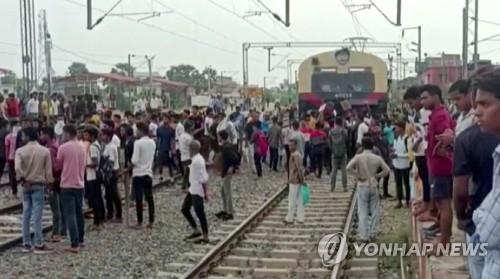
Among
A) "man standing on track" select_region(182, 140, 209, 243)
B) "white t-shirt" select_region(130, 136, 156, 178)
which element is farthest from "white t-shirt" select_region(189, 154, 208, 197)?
"white t-shirt" select_region(130, 136, 156, 178)

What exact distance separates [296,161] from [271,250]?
2.75m

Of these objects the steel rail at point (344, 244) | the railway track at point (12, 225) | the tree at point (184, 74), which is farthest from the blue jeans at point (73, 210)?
the tree at point (184, 74)

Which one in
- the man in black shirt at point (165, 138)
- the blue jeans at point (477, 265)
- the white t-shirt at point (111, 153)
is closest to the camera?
the blue jeans at point (477, 265)

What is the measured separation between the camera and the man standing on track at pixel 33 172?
11.2 meters

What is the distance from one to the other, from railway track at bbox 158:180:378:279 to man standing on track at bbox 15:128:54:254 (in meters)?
2.18

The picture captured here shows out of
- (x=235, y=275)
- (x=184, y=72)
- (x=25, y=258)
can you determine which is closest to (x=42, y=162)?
(x=25, y=258)

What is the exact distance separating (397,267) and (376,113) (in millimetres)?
18132

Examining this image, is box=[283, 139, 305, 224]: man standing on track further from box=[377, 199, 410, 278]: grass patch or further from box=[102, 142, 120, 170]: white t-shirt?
box=[102, 142, 120, 170]: white t-shirt

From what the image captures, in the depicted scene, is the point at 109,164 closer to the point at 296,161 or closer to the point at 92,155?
the point at 92,155

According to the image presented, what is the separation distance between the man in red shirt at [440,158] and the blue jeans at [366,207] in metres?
4.69

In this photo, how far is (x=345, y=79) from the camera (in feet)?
93.7

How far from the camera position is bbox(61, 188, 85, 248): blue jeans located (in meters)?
11.6

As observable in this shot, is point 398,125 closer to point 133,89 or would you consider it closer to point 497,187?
point 497,187

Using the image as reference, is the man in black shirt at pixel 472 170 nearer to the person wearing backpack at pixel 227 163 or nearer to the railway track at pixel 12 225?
the railway track at pixel 12 225
